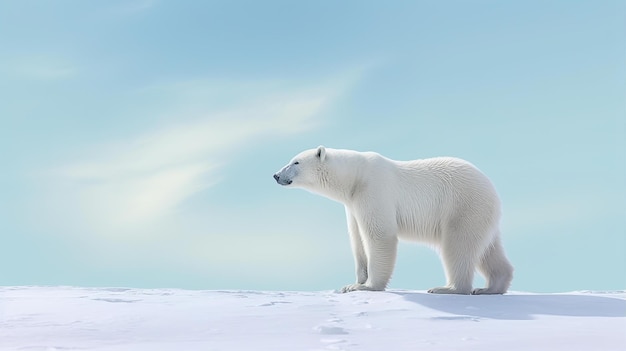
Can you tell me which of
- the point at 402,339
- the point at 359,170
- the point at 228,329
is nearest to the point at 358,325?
the point at 402,339

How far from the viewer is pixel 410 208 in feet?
28.4

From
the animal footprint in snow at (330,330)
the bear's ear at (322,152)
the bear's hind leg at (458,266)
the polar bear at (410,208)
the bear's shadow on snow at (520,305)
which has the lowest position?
the animal footprint in snow at (330,330)

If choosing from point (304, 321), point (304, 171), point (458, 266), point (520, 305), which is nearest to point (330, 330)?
point (304, 321)

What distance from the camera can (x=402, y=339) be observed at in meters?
4.85

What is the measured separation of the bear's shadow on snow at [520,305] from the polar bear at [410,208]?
857 mm

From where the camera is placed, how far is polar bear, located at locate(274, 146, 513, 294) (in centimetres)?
829

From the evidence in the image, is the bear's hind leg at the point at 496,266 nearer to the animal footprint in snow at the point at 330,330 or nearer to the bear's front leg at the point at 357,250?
the bear's front leg at the point at 357,250

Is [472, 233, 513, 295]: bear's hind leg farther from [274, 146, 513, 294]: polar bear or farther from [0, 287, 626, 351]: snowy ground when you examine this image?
[0, 287, 626, 351]: snowy ground

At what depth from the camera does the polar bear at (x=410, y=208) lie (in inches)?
326

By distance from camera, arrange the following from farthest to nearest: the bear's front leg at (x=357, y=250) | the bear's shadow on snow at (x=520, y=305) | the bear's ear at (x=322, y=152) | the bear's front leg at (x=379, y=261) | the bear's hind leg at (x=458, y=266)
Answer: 1. the bear's ear at (x=322, y=152)
2. the bear's front leg at (x=357, y=250)
3. the bear's hind leg at (x=458, y=266)
4. the bear's front leg at (x=379, y=261)
5. the bear's shadow on snow at (x=520, y=305)

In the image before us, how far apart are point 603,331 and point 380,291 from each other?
3.20 meters

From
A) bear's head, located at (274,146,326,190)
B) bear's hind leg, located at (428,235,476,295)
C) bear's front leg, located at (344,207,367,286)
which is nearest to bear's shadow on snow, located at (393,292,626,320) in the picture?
bear's hind leg, located at (428,235,476,295)

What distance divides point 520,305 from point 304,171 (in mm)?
3408

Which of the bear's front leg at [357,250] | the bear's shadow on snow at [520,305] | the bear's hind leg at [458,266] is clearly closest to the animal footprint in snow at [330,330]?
the bear's shadow on snow at [520,305]
